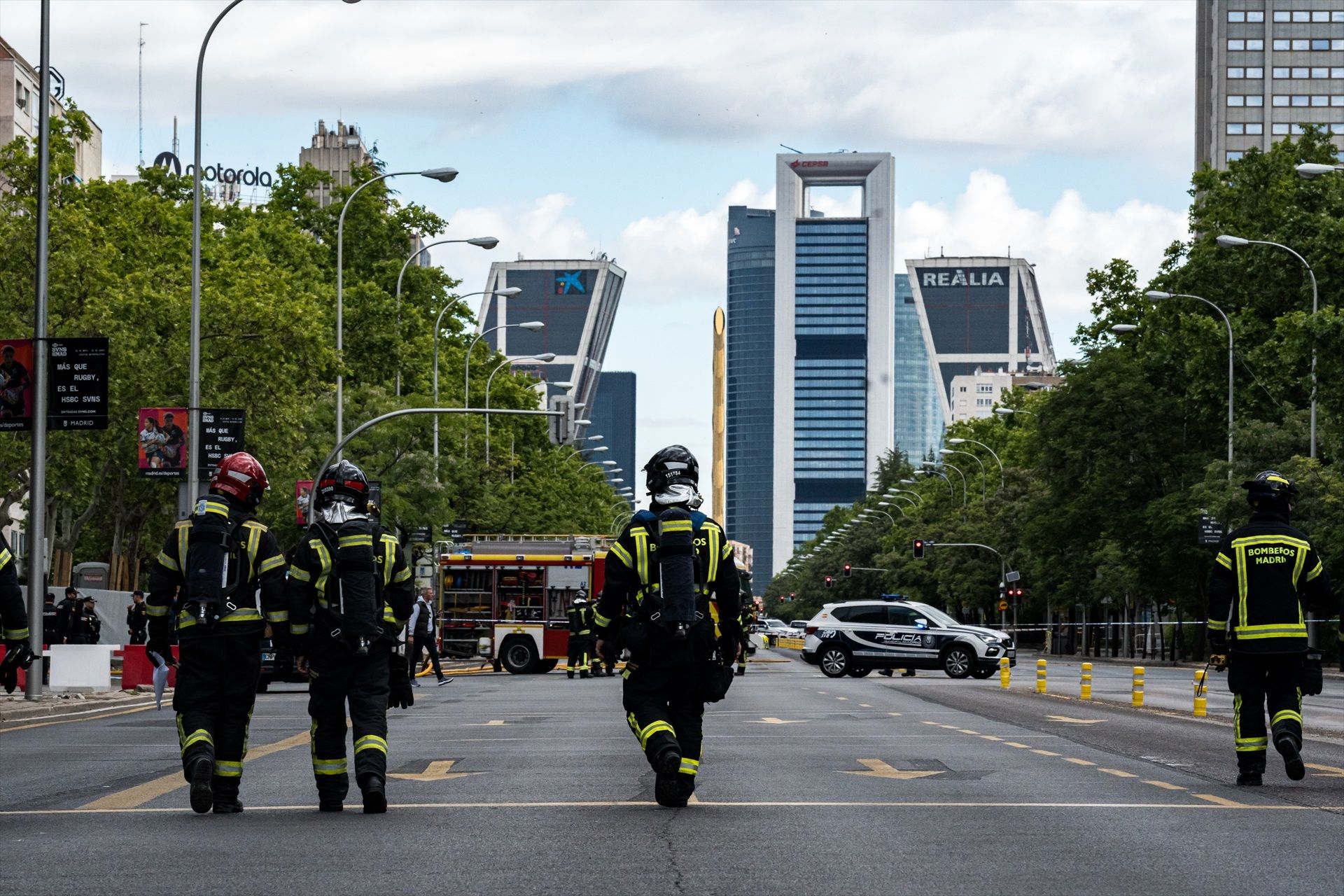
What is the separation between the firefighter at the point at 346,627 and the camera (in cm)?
1070

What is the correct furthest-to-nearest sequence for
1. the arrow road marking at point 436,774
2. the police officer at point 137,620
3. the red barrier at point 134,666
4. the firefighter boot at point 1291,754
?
1. the police officer at point 137,620
2. the red barrier at point 134,666
3. the arrow road marking at point 436,774
4. the firefighter boot at point 1291,754

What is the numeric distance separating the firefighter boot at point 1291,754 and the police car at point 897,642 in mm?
32173

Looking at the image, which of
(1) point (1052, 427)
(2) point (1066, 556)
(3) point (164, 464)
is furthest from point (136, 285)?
(2) point (1066, 556)

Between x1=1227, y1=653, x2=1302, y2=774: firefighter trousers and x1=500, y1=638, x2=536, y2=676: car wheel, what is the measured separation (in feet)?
114

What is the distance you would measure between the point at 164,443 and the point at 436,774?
2053 centimetres

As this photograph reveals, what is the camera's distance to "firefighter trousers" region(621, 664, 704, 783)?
10.8m

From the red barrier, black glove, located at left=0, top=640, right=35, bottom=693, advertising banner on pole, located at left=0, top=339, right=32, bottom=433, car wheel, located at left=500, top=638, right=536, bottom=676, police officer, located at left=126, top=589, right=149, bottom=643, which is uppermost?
advertising banner on pole, located at left=0, top=339, right=32, bottom=433

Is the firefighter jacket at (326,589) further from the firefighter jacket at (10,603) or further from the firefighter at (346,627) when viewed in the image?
the firefighter jacket at (10,603)

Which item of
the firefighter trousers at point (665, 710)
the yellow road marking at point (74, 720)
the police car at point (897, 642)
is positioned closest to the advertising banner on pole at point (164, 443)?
the yellow road marking at point (74, 720)

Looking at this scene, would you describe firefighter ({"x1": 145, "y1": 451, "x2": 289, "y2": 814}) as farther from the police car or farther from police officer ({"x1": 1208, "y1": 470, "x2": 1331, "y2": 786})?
the police car

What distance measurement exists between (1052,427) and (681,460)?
57.2 m

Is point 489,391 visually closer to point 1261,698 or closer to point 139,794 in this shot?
point 139,794

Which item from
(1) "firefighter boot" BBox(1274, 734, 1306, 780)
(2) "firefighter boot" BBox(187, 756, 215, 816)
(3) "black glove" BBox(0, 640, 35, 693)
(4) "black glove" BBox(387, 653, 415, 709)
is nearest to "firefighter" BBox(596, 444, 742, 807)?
(4) "black glove" BBox(387, 653, 415, 709)

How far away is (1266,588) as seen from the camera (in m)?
12.6
